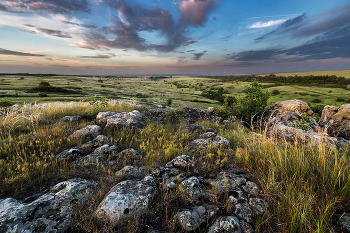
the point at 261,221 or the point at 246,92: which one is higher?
the point at 246,92

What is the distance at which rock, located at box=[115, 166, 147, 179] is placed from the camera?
3566 mm

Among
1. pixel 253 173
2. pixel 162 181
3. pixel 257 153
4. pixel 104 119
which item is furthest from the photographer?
pixel 104 119

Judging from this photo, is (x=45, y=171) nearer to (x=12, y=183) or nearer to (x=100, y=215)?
(x=12, y=183)

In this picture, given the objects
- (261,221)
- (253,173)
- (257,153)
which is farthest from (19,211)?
(257,153)

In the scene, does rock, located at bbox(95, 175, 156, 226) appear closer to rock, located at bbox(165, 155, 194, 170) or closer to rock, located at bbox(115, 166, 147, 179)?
rock, located at bbox(115, 166, 147, 179)

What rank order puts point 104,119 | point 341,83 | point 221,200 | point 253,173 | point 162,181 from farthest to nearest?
point 341,83
point 104,119
point 253,173
point 162,181
point 221,200

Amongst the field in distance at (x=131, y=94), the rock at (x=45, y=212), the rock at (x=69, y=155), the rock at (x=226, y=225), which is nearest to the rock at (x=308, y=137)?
the rock at (x=226, y=225)

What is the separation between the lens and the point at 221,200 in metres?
2.90

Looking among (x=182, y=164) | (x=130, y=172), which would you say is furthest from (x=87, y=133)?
(x=182, y=164)

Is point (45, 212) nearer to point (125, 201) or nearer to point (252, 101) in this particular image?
point (125, 201)

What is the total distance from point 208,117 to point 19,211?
1205cm

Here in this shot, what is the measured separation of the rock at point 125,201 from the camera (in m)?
2.39

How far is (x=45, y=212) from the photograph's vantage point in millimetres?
2393

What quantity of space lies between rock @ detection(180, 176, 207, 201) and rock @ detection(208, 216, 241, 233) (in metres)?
0.59
